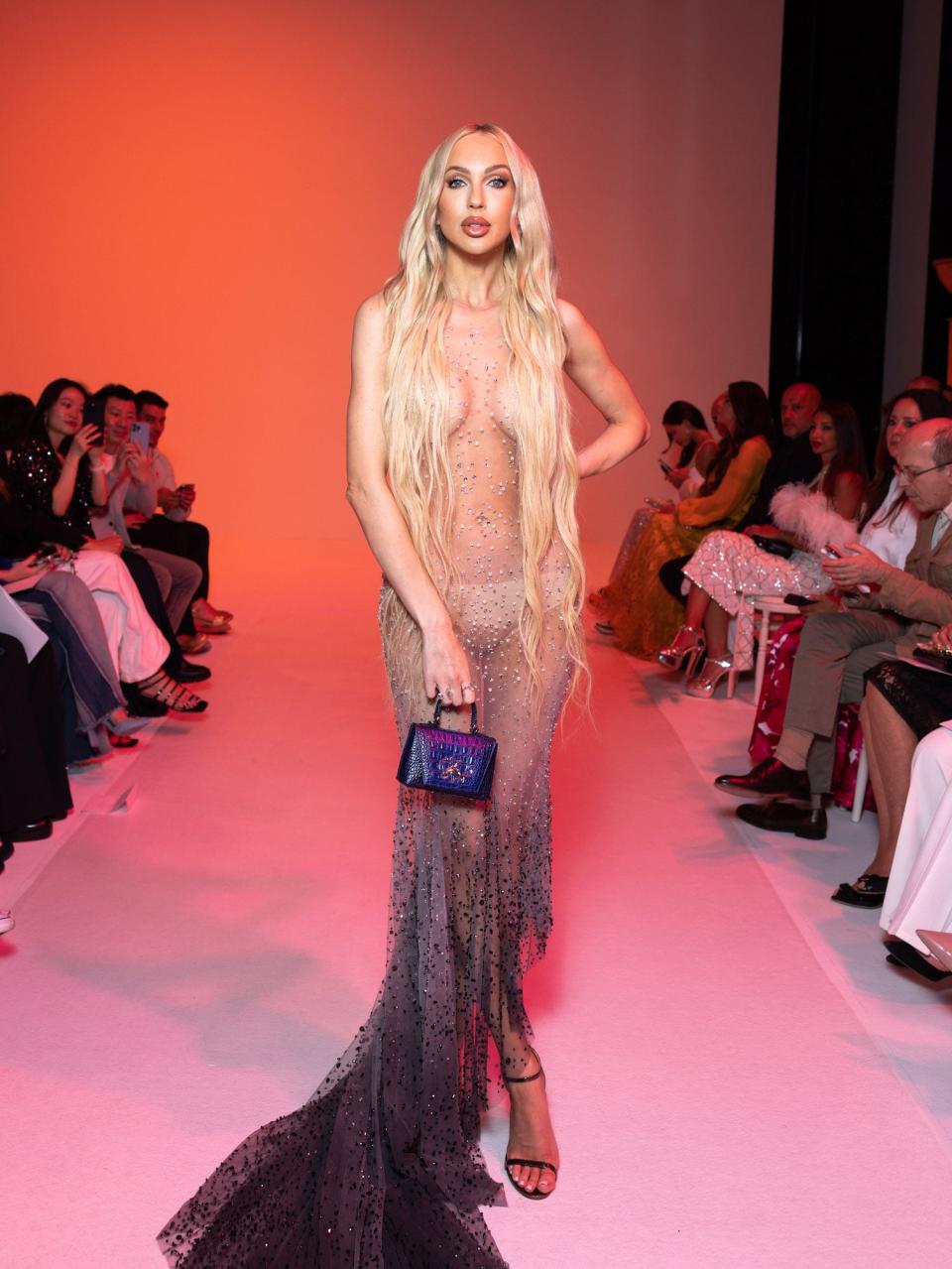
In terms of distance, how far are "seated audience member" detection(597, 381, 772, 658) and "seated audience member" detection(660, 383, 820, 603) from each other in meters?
0.07

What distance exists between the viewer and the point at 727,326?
1079cm

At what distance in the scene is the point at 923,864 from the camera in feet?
9.61

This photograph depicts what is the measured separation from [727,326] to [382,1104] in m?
Result: 9.30

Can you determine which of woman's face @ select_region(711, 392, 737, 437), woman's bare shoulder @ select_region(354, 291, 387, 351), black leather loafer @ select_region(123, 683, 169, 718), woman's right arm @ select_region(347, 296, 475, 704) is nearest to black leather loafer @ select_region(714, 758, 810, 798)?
black leather loafer @ select_region(123, 683, 169, 718)

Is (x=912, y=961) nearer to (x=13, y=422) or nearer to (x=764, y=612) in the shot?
(x=764, y=612)

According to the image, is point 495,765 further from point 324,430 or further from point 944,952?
point 324,430

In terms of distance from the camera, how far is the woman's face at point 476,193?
2098mm

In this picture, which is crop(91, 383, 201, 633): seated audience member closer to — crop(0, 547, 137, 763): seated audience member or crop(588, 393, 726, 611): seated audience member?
crop(0, 547, 137, 763): seated audience member

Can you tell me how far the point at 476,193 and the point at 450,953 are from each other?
1.11m

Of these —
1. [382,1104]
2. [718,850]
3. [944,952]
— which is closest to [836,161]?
[718,850]

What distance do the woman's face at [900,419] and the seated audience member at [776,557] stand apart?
0.81 m

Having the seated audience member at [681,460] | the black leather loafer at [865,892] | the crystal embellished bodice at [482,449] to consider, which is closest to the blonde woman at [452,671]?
the crystal embellished bodice at [482,449]

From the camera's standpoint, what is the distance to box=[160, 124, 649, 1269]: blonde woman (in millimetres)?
2094

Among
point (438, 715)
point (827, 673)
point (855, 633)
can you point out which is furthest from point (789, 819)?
point (438, 715)
